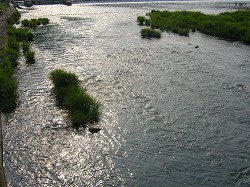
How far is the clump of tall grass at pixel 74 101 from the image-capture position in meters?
17.2

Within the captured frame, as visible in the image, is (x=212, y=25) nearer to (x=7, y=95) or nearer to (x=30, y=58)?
(x=30, y=58)

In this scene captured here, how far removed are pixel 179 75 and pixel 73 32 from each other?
25283 millimetres

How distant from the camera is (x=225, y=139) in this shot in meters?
16.3

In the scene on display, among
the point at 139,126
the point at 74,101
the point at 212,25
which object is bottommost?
the point at 139,126

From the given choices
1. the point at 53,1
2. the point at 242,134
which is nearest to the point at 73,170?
the point at 242,134

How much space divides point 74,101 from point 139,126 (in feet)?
14.5

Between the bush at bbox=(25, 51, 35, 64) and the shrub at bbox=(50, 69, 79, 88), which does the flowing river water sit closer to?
the bush at bbox=(25, 51, 35, 64)

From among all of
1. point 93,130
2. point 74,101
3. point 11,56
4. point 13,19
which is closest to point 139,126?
point 93,130

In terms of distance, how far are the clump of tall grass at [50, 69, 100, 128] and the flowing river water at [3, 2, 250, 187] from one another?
1.93 ft

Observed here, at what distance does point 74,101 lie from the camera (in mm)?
18422

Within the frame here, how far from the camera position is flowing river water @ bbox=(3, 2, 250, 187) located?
Result: 525 inches

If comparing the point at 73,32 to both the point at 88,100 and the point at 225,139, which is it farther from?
the point at 225,139

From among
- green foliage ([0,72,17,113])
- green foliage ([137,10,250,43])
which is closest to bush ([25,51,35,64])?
green foliage ([0,72,17,113])

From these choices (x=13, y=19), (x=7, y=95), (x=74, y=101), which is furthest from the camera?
(x=13, y=19)
